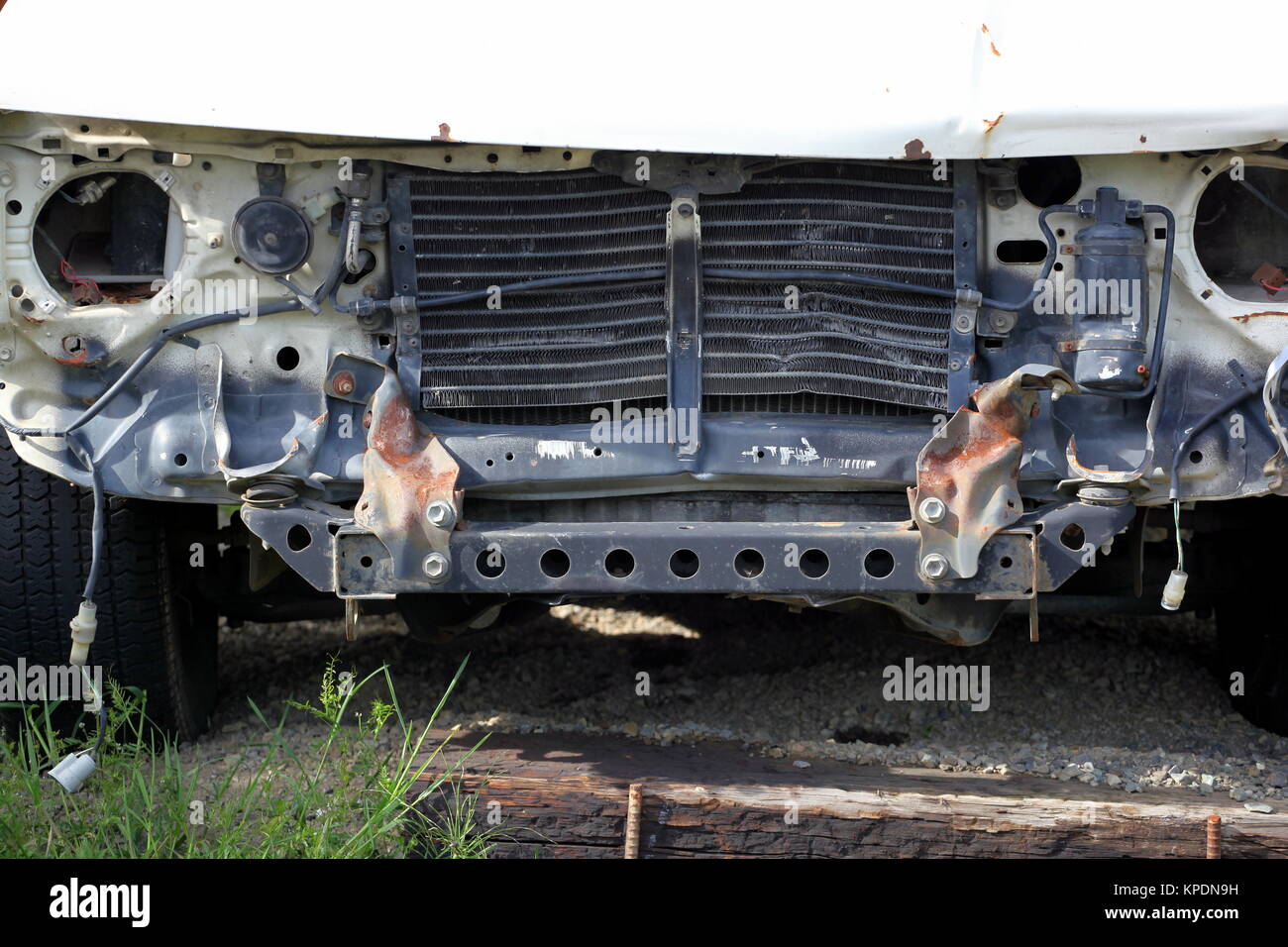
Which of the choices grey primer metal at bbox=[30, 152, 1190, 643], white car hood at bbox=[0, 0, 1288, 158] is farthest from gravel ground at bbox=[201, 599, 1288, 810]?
white car hood at bbox=[0, 0, 1288, 158]

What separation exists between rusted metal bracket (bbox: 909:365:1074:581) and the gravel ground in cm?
83

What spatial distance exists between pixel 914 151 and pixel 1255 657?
220cm

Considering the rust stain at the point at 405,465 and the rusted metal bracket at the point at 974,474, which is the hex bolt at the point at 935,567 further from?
the rust stain at the point at 405,465

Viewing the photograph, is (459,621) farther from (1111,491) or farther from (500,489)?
(1111,491)

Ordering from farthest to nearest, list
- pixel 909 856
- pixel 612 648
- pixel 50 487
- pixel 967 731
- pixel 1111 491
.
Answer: pixel 612 648 → pixel 967 731 → pixel 50 487 → pixel 1111 491 → pixel 909 856

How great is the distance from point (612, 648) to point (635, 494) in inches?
66.9

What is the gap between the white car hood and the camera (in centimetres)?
331

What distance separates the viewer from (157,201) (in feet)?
12.1

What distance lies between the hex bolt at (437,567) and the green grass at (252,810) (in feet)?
0.85

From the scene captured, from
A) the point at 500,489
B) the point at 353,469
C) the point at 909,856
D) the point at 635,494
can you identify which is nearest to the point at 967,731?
the point at 909,856

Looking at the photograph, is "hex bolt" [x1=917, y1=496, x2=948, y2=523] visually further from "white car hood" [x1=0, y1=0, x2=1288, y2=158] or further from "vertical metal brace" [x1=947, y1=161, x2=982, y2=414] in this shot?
"white car hood" [x1=0, y1=0, x2=1288, y2=158]

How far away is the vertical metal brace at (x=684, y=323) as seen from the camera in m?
3.56

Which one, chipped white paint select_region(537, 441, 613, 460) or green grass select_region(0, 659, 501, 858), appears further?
chipped white paint select_region(537, 441, 613, 460)

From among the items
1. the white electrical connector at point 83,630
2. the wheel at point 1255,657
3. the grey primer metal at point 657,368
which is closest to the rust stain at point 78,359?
the grey primer metal at point 657,368
